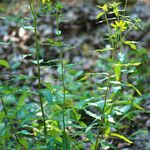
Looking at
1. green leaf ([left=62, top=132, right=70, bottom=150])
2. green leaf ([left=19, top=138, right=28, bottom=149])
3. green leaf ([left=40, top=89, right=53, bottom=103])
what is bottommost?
green leaf ([left=19, top=138, right=28, bottom=149])

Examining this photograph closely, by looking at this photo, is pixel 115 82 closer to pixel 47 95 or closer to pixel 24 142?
pixel 47 95

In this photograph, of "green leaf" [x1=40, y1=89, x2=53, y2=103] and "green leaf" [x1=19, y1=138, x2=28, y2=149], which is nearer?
"green leaf" [x1=40, y1=89, x2=53, y2=103]

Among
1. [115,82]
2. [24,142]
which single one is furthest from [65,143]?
[115,82]

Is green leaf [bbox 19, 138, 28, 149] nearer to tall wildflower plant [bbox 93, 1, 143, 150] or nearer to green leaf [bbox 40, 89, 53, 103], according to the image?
green leaf [bbox 40, 89, 53, 103]

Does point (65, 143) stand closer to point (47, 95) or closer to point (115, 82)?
point (47, 95)

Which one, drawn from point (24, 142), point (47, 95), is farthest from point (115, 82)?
point (24, 142)

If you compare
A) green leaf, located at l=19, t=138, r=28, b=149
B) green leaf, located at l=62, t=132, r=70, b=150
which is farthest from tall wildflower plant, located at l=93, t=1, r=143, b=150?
green leaf, located at l=19, t=138, r=28, b=149

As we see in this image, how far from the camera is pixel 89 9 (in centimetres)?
599

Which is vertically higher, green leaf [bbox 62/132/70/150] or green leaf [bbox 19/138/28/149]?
green leaf [bbox 62/132/70/150]

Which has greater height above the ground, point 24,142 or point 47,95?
point 47,95

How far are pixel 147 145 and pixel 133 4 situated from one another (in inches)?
138

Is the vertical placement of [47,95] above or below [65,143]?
above

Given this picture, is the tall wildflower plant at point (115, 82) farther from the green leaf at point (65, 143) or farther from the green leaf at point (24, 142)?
the green leaf at point (24, 142)

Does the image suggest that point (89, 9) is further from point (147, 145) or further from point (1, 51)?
point (147, 145)
